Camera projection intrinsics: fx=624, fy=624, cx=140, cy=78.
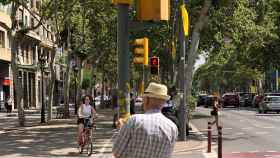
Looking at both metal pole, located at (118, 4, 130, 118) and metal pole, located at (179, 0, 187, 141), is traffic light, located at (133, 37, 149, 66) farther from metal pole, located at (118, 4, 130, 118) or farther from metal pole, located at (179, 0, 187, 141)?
metal pole, located at (179, 0, 187, 141)

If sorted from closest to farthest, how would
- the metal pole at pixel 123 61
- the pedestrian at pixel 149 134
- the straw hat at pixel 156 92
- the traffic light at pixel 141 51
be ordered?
the pedestrian at pixel 149 134 → the straw hat at pixel 156 92 → the metal pole at pixel 123 61 → the traffic light at pixel 141 51

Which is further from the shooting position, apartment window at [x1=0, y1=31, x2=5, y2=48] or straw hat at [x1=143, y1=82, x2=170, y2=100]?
apartment window at [x1=0, y1=31, x2=5, y2=48]

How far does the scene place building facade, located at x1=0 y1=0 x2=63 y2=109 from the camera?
2212 inches

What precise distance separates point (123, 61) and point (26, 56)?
184 feet

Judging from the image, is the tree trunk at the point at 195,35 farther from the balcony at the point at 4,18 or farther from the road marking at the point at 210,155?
the balcony at the point at 4,18

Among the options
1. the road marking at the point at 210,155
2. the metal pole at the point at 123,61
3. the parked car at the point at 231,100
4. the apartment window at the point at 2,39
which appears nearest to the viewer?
the metal pole at the point at 123,61

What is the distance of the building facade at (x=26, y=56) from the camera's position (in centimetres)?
5619

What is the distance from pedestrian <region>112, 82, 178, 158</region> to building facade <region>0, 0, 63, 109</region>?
1824 inches

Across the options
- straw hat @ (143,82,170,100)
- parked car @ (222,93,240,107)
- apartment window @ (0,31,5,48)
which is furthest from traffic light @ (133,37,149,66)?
parked car @ (222,93,240,107)

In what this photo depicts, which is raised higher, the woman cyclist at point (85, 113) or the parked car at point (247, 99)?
the woman cyclist at point (85, 113)

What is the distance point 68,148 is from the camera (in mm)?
19312

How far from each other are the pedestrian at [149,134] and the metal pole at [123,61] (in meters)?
4.23

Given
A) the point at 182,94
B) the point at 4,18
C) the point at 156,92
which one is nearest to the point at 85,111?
the point at 182,94

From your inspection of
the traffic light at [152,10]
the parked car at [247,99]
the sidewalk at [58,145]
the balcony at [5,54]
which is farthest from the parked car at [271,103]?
the traffic light at [152,10]
